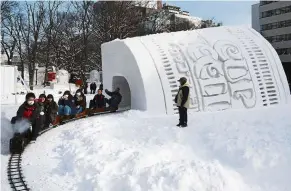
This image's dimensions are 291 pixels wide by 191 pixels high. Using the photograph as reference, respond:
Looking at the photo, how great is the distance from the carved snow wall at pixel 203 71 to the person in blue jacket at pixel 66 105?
2234 mm

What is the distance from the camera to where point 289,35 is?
47438 mm

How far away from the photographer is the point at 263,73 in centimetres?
1331

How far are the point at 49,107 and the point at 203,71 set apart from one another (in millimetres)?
5319

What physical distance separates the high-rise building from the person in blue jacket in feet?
124

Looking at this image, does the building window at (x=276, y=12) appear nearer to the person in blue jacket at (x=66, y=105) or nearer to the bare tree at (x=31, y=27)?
the bare tree at (x=31, y=27)

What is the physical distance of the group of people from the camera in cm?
852

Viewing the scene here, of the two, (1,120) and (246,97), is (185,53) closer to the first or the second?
(246,97)

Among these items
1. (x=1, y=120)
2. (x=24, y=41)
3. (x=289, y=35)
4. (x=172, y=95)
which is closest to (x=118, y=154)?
(x=1, y=120)

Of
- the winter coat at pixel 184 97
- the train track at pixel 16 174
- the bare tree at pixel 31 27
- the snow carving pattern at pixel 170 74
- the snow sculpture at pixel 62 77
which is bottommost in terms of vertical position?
the train track at pixel 16 174

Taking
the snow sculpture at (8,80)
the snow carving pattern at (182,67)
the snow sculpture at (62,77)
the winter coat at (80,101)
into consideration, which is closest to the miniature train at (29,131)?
the winter coat at (80,101)

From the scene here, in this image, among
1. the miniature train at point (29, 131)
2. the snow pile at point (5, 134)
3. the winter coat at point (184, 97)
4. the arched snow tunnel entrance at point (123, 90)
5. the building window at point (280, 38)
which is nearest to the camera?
the miniature train at point (29, 131)

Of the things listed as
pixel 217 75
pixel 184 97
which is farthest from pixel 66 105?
pixel 217 75

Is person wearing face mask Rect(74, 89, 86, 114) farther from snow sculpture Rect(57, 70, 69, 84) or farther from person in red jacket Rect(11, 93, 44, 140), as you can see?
snow sculpture Rect(57, 70, 69, 84)

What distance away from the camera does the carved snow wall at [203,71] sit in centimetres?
1239
